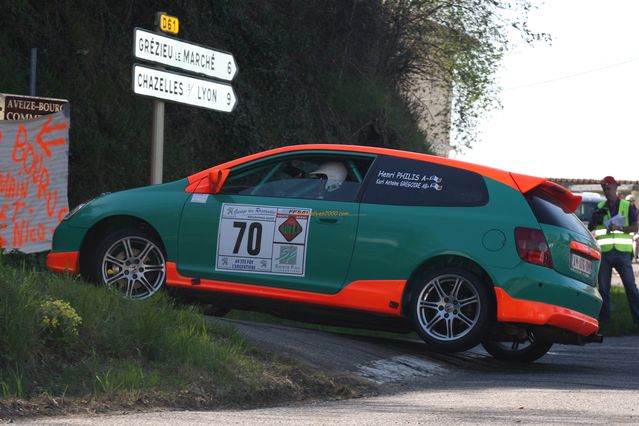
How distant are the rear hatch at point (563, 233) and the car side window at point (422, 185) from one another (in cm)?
45

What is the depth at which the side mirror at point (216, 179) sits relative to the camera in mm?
10469

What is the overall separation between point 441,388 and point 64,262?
12.2ft

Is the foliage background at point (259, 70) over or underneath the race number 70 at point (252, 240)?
over

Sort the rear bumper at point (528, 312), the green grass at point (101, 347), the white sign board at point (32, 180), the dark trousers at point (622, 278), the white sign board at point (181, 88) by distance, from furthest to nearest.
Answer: the dark trousers at point (622, 278) < the white sign board at point (32, 180) < the white sign board at point (181, 88) < the rear bumper at point (528, 312) < the green grass at point (101, 347)

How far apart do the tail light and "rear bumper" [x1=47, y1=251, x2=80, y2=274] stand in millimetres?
A: 3690

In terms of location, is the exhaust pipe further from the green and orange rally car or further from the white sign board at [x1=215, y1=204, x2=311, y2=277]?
the white sign board at [x1=215, y1=204, x2=311, y2=277]

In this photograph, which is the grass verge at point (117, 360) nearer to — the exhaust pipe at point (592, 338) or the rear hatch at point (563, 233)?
the rear hatch at point (563, 233)

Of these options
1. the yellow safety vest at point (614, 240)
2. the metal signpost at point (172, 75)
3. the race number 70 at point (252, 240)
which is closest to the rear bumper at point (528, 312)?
the race number 70 at point (252, 240)

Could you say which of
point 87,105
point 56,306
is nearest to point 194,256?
point 56,306

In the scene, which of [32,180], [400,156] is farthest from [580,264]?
[32,180]

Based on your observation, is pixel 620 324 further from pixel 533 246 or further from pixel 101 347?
pixel 101 347

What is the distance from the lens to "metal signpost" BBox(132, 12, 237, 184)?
473 inches

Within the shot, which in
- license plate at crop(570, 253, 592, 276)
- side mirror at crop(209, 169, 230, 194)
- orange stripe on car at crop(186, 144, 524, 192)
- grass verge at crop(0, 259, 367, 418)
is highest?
orange stripe on car at crop(186, 144, 524, 192)

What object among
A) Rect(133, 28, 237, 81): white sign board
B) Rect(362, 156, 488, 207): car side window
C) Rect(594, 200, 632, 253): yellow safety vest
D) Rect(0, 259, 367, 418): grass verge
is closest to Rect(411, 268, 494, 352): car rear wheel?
Rect(362, 156, 488, 207): car side window
